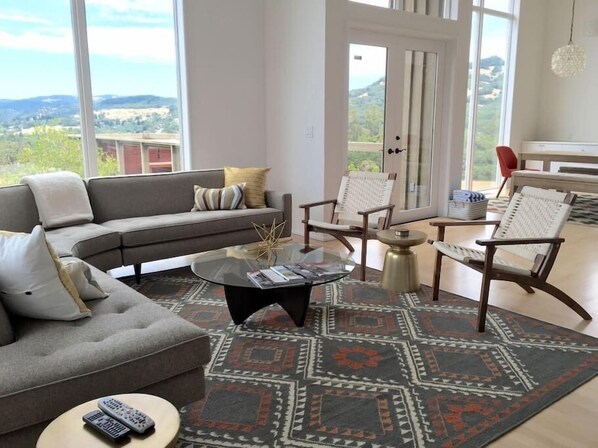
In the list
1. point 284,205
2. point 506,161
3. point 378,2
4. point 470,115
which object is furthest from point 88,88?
point 506,161

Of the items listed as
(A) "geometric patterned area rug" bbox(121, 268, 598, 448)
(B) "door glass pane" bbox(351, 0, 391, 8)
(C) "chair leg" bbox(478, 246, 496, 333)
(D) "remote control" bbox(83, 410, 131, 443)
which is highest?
(B) "door glass pane" bbox(351, 0, 391, 8)

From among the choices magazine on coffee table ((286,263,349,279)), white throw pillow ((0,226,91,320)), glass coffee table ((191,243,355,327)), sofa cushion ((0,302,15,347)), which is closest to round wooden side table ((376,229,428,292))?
glass coffee table ((191,243,355,327))

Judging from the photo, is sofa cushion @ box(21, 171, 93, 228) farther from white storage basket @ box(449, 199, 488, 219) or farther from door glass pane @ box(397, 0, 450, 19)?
white storage basket @ box(449, 199, 488, 219)

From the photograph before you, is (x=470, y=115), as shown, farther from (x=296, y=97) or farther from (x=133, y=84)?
(x=133, y=84)

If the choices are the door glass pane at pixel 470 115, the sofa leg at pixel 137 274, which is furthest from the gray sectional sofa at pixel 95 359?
the door glass pane at pixel 470 115

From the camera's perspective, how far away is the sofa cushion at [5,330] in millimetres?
1978

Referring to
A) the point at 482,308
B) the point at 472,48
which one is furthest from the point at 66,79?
the point at 472,48

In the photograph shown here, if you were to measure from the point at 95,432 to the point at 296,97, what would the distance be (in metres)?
4.79

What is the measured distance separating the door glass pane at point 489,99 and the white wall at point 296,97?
4012 millimetres

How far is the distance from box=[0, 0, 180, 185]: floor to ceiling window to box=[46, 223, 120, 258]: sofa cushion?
4.37ft

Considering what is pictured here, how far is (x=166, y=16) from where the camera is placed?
5.44m

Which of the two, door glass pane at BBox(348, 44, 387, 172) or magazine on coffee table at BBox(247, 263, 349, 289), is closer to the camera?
magazine on coffee table at BBox(247, 263, 349, 289)

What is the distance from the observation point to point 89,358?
1853 mm

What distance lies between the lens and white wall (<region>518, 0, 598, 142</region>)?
350 inches
